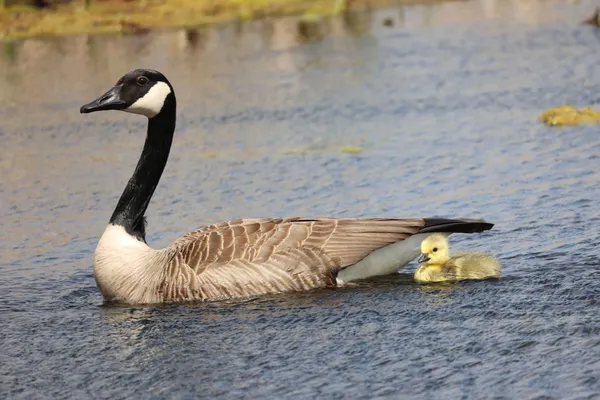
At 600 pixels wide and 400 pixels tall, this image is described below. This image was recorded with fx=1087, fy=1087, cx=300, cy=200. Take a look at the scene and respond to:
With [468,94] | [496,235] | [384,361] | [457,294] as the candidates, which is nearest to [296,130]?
[468,94]

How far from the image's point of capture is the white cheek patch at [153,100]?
948 centimetres

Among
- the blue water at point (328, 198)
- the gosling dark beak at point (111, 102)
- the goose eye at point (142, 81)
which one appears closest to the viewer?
the blue water at point (328, 198)

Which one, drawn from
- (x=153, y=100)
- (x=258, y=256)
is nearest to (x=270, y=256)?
(x=258, y=256)

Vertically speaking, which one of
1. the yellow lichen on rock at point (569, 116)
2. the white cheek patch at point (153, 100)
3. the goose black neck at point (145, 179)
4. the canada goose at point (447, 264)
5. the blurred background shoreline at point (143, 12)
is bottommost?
the canada goose at point (447, 264)

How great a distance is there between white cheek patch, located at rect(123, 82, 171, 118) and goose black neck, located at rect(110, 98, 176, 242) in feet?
0.25

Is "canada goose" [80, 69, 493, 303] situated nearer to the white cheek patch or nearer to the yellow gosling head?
the yellow gosling head

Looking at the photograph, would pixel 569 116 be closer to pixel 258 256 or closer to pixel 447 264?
pixel 447 264

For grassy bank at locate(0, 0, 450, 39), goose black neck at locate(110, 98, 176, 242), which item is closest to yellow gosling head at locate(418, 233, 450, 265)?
goose black neck at locate(110, 98, 176, 242)

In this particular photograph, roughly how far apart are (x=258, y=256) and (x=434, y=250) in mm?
1442

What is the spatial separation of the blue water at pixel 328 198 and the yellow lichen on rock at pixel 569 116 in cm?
32

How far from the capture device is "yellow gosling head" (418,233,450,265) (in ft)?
29.0

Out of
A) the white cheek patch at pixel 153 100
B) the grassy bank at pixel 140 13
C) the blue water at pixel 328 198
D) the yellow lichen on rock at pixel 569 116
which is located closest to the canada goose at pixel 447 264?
the blue water at pixel 328 198

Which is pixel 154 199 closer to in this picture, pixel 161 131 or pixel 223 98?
pixel 161 131

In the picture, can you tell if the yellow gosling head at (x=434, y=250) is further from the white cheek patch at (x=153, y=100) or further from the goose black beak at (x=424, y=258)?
the white cheek patch at (x=153, y=100)
